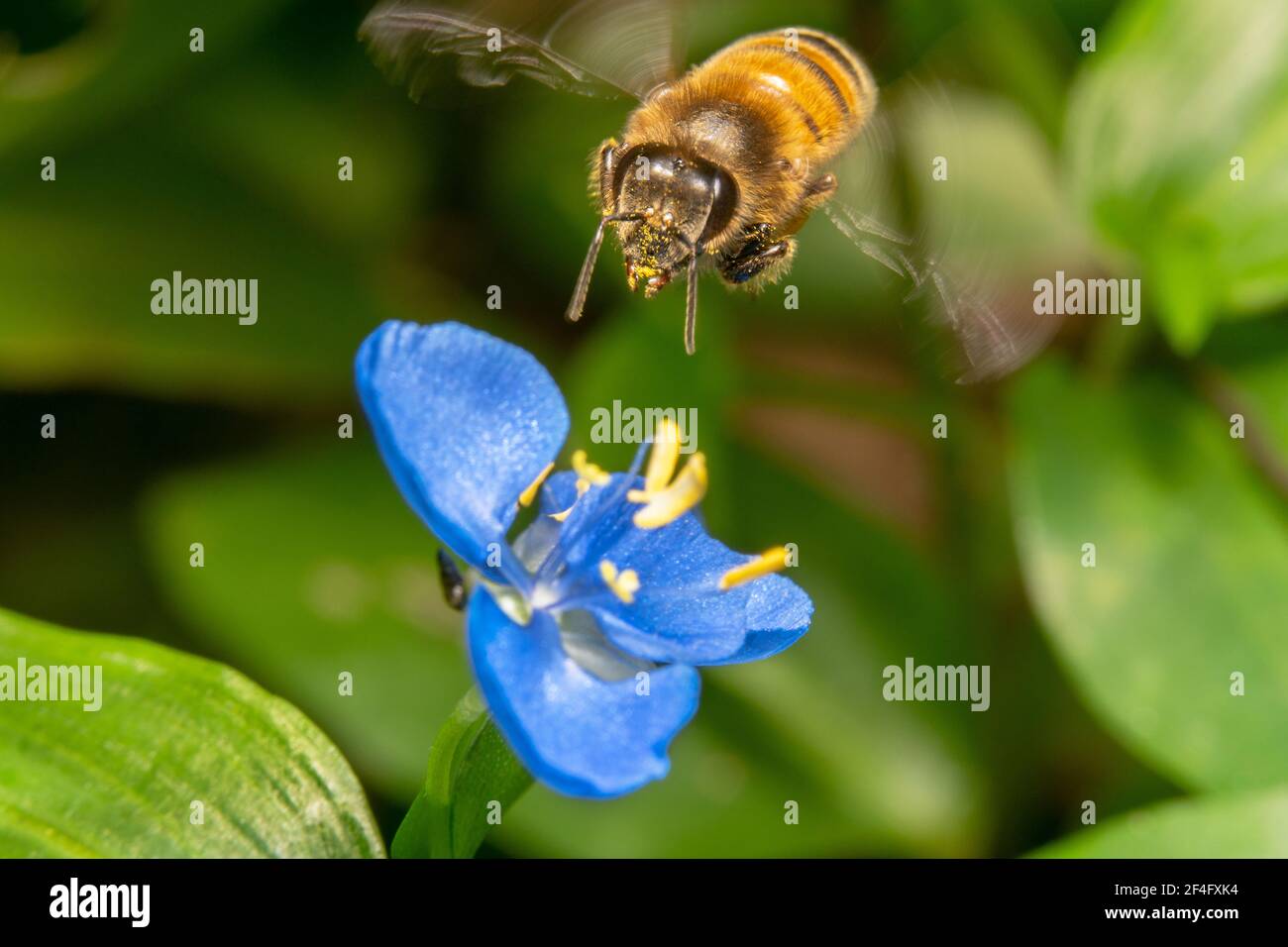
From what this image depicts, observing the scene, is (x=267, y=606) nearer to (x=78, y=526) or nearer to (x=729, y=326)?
(x=78, y=526)

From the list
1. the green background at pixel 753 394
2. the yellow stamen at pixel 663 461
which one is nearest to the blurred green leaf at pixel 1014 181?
the green background at pixel 753 394

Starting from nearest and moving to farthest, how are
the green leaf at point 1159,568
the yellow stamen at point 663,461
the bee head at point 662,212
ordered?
the yellow stamen at point 663,461, the bee head at point 662,212, the green leaf at point 1159,568

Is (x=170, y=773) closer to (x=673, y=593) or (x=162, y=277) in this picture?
(x=673, y=593)

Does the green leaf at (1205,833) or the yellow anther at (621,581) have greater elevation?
the yellow anther at (621,581)

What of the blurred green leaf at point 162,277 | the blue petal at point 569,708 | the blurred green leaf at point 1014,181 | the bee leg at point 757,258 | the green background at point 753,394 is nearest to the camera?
the blue petal at point 569,708

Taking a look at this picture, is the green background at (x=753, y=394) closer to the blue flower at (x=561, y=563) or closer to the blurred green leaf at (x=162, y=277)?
the blurred green leaf at (x=162, y=277)

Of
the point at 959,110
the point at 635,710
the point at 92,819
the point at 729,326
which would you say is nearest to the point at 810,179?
the point at 635,710
